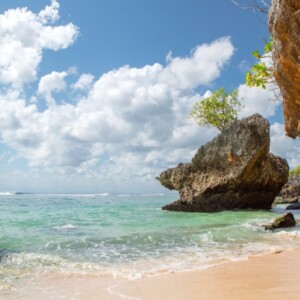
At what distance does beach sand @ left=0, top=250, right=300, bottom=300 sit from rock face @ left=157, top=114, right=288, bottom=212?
58.9 ft

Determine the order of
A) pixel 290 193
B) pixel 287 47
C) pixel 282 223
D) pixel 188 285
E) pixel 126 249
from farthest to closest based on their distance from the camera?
pixel 290 193 → pixel 282 223 → pixel 126 249 → pixel 188 285 → pixel 287 47

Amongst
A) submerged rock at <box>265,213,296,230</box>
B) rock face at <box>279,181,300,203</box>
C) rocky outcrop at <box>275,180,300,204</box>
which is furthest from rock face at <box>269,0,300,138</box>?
rock face at <box>279,181,300,203</box>

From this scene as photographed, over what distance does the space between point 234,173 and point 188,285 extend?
19866 millimetres

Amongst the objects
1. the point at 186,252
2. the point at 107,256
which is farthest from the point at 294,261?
the point at 107,256

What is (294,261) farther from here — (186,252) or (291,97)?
(291,97)

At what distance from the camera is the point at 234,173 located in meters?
25.1

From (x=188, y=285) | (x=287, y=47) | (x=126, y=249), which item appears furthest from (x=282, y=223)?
(x=287, y=47)

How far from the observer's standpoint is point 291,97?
595 centimetres

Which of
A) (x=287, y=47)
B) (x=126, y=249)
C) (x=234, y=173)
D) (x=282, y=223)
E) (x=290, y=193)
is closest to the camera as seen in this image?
(x=287, y=47)

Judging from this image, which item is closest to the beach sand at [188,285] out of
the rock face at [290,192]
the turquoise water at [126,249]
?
the turquoise water at [126,249]

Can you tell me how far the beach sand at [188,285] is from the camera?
5.32 meters

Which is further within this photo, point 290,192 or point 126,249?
point 290,192

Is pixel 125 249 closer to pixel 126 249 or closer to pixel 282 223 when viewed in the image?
pixel 126 249

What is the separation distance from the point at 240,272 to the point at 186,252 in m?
2.79
